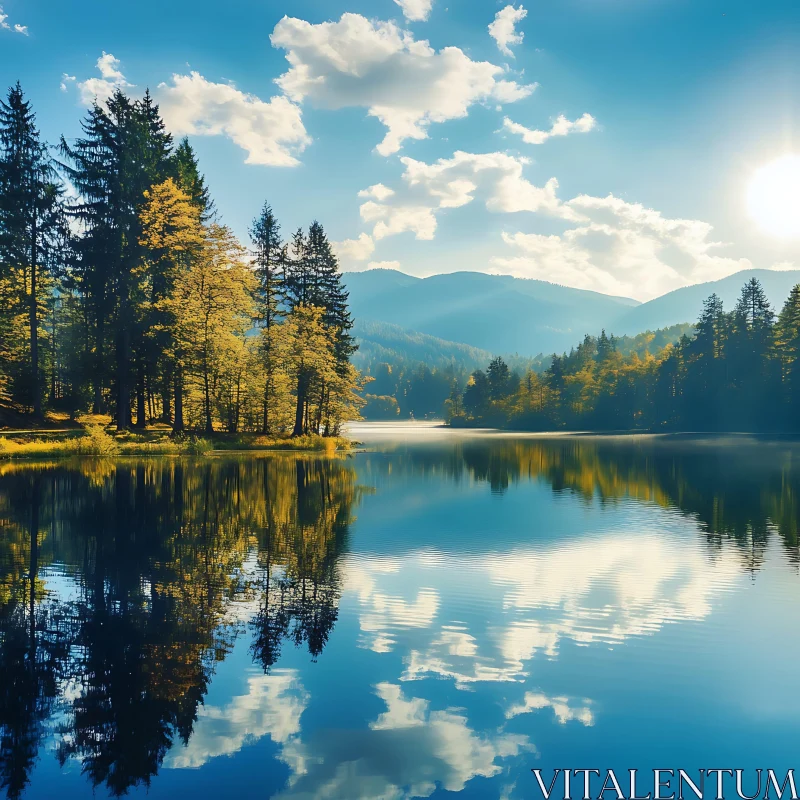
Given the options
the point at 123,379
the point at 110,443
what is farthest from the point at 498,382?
the point at 110,443

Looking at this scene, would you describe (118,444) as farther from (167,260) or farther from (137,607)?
(137,607)

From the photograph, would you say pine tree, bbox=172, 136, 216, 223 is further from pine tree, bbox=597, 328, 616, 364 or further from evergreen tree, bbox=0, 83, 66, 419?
pine tree, bbox=597, 328, 616, 364

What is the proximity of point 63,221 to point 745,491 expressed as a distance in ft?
161

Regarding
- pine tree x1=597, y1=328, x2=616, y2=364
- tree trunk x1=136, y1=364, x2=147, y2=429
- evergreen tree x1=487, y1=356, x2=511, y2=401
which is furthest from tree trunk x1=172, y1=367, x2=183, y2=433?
pine tree x1=597, y1=328, x2=616, y2=364

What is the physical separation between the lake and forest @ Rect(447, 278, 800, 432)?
10521cm

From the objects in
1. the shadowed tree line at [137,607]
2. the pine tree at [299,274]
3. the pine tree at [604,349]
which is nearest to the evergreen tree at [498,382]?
the pine tree at [604,349]

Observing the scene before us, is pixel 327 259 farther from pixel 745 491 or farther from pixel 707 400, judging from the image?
pixel 707 400

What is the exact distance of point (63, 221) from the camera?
4706cm

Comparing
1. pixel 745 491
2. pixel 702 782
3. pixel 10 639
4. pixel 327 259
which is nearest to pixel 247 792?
pixel 702 782

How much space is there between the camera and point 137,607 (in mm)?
11828

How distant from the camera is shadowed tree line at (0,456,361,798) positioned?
24.8ft

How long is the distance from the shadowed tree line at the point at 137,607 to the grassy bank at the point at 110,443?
45.7 feet

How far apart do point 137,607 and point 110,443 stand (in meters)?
31.5

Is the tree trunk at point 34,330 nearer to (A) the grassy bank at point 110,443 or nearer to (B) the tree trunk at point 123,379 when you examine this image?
(A) the grassy bank at point 110,443
